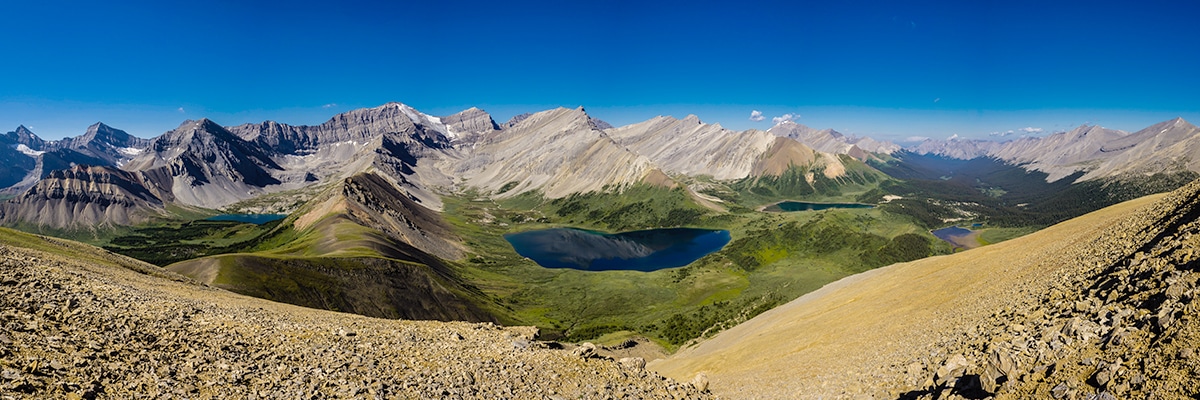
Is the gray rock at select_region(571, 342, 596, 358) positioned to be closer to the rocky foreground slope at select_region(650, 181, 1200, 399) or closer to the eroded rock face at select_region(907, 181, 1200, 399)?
the rocky foreground slope at select_region(650, 181, 1200, 399)

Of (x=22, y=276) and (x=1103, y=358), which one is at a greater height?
(x=22, y=276)

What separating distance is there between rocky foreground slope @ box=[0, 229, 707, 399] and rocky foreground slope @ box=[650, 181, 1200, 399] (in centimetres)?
1718

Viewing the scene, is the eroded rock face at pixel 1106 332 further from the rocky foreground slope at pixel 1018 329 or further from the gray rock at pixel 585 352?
the gray rock at pixel 585 352

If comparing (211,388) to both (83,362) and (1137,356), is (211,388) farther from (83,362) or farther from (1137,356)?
(1137,356)

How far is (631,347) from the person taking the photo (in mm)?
104750

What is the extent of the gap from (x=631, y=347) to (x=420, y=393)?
3214 inches

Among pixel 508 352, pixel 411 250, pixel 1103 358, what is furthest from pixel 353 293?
pixel 1103 358

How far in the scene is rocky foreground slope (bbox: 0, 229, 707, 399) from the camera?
22.0 metres

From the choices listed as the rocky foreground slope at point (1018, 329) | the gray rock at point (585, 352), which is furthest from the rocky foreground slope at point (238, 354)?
the rocky foreground slope at point (1018, 329)

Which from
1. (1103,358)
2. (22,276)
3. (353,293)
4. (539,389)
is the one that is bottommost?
(353,293)

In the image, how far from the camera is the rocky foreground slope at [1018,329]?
86.1 ft

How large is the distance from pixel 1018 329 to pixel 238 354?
52.9m

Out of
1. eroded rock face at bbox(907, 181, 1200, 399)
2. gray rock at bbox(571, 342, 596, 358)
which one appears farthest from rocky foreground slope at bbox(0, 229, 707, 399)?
eroded rock face at bbox(907, 181, 1200, 399)

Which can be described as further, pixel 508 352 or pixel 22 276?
pixel 508 352
